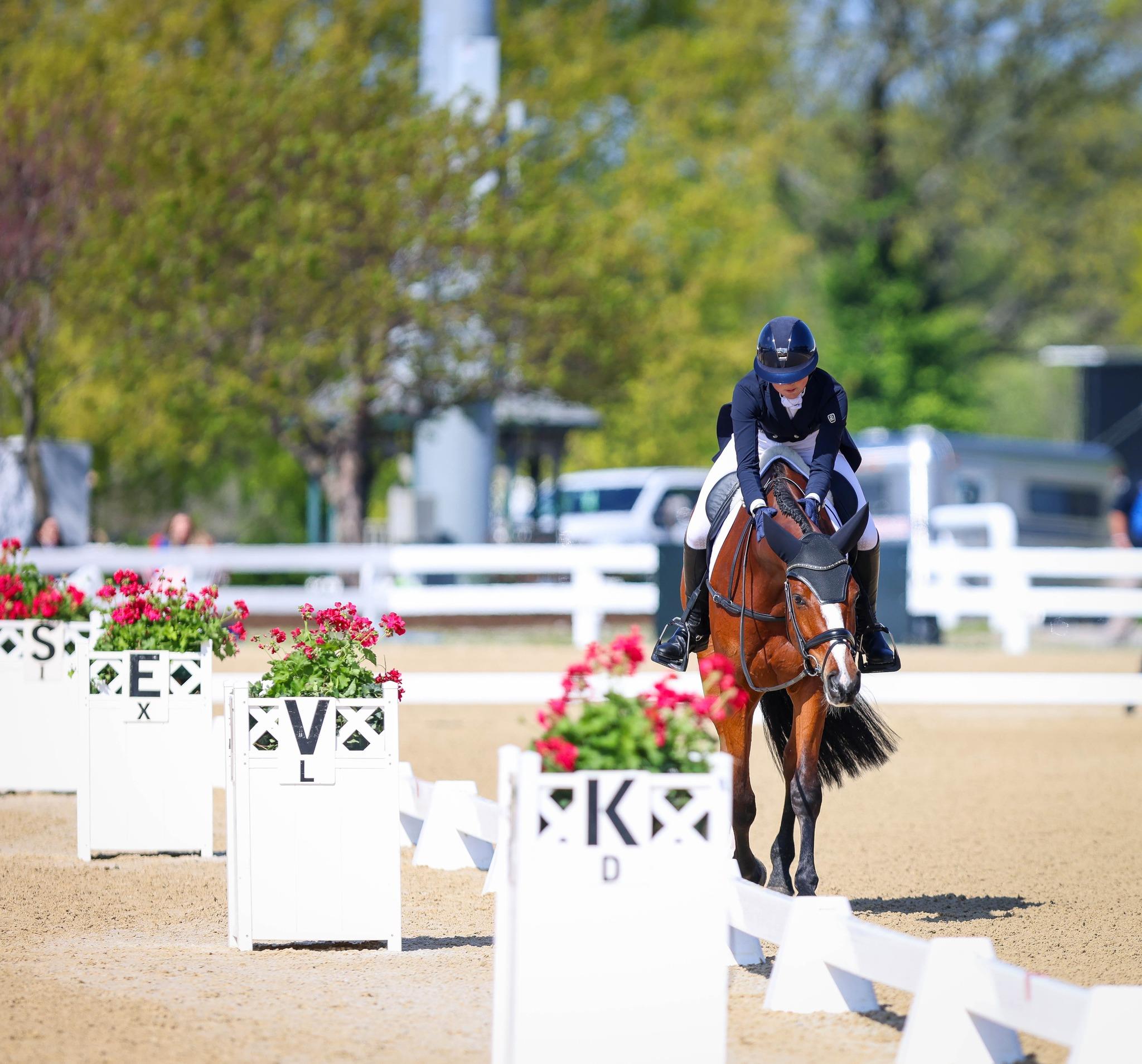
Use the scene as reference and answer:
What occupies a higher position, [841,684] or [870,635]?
[870,635]

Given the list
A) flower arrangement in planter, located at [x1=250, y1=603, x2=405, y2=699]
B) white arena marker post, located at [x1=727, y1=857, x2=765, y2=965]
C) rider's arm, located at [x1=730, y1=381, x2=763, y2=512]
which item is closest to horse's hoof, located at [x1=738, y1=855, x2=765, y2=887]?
white arena marker post, located at [x1=727, y1=857, x2=765, y2=965]

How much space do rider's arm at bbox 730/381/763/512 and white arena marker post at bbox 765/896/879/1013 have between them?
2.14 meters

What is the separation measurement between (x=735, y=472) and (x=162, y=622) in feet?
10.0

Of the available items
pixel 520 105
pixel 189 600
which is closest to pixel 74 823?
pixel 189 600

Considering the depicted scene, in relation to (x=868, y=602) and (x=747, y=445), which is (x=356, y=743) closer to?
(x=747, y=445)

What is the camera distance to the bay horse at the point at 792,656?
7.29m

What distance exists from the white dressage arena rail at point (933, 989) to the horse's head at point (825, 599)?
0.91 m

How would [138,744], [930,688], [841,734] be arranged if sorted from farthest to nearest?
[930,688] < [138,744] < [841,734]

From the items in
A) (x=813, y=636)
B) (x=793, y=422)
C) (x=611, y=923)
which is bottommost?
(x=611, y=923)

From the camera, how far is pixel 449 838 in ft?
30.5

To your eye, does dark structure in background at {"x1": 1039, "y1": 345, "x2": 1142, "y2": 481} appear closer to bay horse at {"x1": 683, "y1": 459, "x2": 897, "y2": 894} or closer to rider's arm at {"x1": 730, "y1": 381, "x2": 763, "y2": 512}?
bay horse at {"x1": 683, "y1": 459, "x2": 897, "y2": 894}

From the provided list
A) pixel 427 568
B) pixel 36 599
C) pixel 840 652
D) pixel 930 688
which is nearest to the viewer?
pixel 840 652

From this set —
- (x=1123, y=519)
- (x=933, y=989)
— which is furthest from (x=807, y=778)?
(x=1123, y=519)

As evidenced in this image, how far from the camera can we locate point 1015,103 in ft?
146
